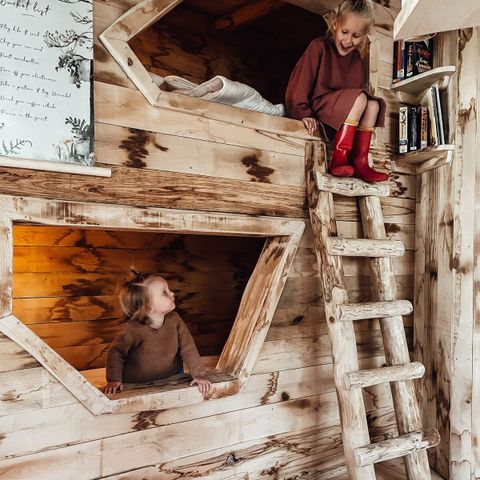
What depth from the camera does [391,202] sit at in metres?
2.61

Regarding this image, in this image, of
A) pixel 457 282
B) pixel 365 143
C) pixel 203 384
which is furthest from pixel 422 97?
pixel 203 384

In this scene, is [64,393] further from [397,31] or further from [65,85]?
[397,31]

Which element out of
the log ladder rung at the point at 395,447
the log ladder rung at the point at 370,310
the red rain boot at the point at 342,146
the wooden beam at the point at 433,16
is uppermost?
the red rain boot at the point at 342,146

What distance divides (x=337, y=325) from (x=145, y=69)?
119 centimetres

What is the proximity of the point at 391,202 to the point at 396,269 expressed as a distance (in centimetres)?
34

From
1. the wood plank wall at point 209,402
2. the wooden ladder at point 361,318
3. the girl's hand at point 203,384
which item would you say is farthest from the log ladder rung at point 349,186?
the girl's hand at point 203,384

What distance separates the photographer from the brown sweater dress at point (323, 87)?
2229 mm

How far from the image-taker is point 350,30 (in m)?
2.19

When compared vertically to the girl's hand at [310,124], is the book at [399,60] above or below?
above

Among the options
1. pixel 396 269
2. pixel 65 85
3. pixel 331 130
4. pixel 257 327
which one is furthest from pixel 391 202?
pixel 65 85

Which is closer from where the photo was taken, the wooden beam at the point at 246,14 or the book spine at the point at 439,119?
the book spine at the point at 439,119

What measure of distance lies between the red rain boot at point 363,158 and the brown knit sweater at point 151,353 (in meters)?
1.01

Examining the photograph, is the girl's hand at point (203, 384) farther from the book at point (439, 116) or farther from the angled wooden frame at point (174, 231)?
the book at point (439, 116)

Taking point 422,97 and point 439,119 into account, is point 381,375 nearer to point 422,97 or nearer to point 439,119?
point 439,119
